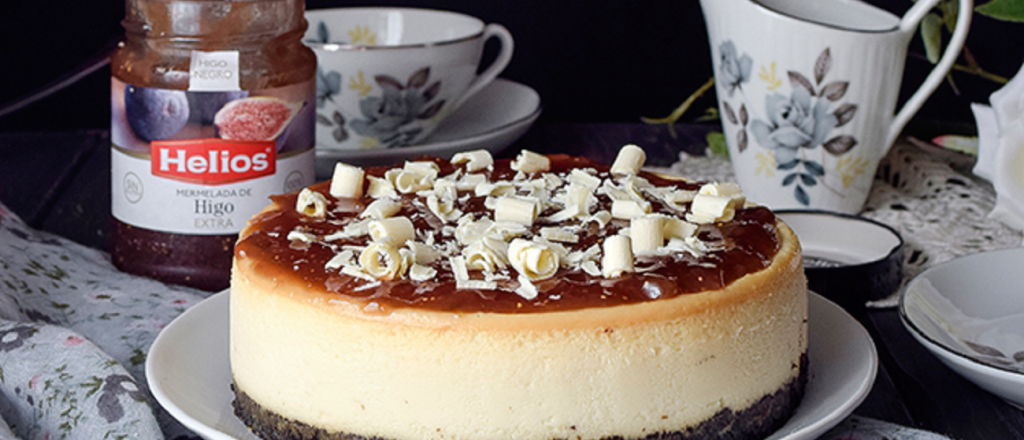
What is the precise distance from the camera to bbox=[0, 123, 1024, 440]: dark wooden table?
0.90m

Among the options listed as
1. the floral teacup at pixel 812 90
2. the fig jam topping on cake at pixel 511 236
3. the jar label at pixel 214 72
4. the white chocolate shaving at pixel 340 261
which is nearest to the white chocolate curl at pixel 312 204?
the fig jam topping on cake at pixel 511 236

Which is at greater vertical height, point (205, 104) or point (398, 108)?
point (205, 104)

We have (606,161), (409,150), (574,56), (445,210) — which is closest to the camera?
(445,210)

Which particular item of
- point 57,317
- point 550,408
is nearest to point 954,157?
point 550,408

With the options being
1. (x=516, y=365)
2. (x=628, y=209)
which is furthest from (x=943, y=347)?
(x=516, y=365)

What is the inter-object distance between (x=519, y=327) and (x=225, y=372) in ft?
0.99

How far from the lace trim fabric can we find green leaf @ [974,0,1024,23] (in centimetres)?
24

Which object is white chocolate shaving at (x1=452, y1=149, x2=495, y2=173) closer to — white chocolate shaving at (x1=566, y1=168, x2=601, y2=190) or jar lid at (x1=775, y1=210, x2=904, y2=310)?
white chocolate shaving at (x1=566, y1=168, x2=601, y2=190)

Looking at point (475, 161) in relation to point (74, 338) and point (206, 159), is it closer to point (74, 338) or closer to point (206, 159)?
point (206, 159)

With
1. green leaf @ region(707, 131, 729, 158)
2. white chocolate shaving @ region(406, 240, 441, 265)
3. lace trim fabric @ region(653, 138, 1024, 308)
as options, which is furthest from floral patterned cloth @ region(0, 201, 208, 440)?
green leaf @ region(707, 131, 729, 158)

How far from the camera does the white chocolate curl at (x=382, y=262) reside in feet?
2.47

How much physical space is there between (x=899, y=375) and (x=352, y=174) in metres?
0.52

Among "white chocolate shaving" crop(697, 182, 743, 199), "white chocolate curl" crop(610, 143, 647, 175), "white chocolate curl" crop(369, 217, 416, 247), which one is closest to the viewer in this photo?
"white chocolate curl" crop(369, 217, 416, 247)

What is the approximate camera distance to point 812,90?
132 cm
